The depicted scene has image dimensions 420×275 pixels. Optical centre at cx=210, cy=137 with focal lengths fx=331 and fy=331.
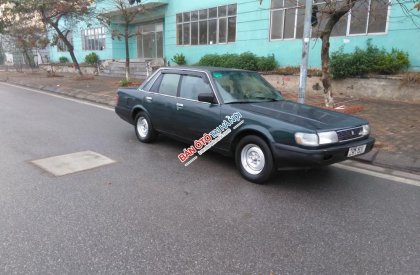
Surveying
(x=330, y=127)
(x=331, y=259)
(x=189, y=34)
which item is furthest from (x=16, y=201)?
(x=189, y=34)

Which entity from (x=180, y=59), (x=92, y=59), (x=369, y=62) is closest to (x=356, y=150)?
(x=369, y=62)

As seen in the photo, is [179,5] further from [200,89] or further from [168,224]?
[168,224]

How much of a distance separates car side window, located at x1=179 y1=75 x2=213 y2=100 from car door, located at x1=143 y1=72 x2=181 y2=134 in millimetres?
169

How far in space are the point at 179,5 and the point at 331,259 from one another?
19684mm

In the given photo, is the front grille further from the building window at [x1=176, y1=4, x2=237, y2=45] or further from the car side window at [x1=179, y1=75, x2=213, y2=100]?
the building window at [x1=176, y1=4, x2=237, y2=45]

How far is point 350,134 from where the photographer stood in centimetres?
429

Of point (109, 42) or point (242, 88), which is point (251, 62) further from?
point (109, 42)

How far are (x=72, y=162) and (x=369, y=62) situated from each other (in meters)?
9.77

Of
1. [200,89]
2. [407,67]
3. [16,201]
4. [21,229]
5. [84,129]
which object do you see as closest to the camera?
[21,229]

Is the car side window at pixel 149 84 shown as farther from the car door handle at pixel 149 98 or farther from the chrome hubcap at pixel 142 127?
the chrome hubcap at pixel 142 127

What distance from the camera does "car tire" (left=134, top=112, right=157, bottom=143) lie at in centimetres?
629

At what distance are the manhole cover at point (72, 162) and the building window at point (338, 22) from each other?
7.32m

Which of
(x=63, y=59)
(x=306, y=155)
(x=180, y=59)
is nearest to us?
(x=306, y=155)

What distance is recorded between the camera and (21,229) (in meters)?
3.24
